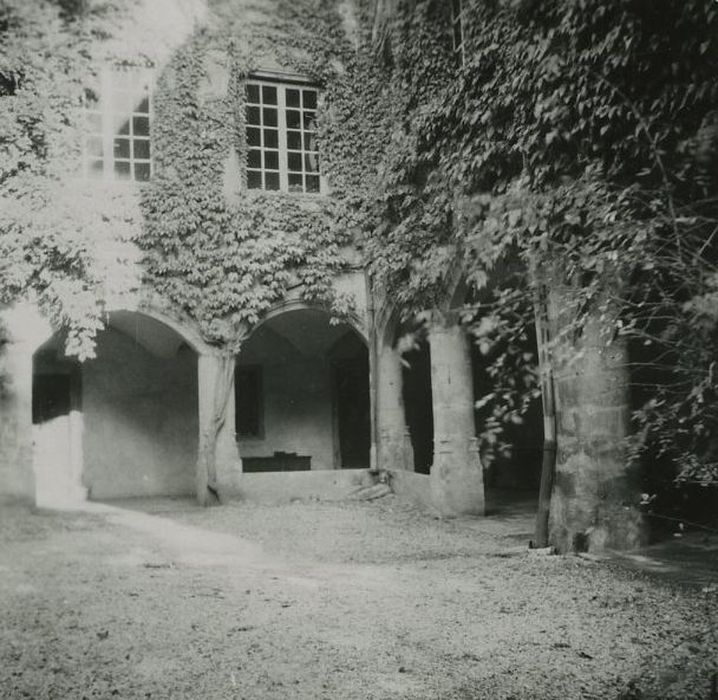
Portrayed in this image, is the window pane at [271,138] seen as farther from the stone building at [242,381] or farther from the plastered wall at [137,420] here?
the plastered wall at [137,420]

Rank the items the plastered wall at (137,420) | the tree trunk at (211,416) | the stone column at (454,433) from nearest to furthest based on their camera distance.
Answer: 1. the stone column at (454,433)
2. the tree trunk at (211,416)
3. the plastered wall at (137,420)

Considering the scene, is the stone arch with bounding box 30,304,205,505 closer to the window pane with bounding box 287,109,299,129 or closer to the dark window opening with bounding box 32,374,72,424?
the dark window opening with bounding box 32,374,72,424

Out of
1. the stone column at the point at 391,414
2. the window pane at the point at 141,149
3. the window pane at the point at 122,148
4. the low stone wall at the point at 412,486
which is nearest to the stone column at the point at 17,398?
the window pane at the point at 122,148

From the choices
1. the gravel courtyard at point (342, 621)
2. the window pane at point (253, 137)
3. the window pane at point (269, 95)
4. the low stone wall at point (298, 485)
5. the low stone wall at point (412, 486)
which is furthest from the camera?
the window pane at point (269, 95)

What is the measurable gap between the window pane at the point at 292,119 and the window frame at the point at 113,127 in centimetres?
206

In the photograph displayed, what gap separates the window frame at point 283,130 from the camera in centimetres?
1121

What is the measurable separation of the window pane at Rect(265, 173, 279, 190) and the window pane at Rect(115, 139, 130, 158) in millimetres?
2066

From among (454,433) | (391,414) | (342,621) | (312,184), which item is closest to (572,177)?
(342,621)

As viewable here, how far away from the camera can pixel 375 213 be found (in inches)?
434

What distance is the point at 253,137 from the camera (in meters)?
11.3

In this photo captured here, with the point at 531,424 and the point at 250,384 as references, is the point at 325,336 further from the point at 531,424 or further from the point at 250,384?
the point at 531,424

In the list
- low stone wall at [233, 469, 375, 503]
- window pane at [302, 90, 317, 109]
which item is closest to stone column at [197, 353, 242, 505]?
low stone wall at [233, 469, 375, 503]

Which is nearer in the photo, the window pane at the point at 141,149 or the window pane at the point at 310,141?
the window pane at the point at 141,149

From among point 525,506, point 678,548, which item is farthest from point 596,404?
point 525,506
